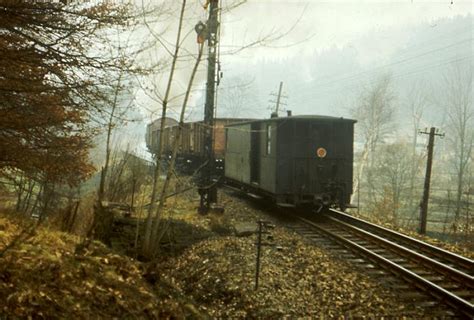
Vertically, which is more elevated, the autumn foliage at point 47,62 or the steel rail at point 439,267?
the autumn foliage at point 47,62

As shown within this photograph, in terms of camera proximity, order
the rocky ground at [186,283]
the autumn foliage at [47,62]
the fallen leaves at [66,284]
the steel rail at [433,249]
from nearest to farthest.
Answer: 1. the fallen leaves at [66,284]
2. the rocky ground at [186,283]
3. the autumn foliage at [47,62]
4. the steel rail at [433,249]

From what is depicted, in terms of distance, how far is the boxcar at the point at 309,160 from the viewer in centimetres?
1198

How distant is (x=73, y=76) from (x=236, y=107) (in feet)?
170

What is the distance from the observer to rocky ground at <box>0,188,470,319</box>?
4.75 m

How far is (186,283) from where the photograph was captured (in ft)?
24.7

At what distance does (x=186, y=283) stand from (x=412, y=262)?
14.6 ft

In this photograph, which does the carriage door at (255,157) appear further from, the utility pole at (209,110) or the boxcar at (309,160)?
the utility pole at (209,110)

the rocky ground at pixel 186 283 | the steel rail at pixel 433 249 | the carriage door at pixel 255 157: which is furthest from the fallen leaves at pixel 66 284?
the carriage door at pixel 255 157

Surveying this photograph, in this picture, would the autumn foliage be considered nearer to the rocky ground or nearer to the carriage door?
the rocky ground

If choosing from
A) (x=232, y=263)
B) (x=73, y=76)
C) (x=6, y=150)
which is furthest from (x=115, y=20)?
(x=232, y=263)

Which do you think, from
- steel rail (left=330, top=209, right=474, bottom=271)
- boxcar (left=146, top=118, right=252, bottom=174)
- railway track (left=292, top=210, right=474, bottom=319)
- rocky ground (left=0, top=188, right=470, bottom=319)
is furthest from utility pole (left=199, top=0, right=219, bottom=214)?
boxcar (left=146, top=118, right=252, bottom=174)

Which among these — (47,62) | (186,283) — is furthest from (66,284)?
(47,62)

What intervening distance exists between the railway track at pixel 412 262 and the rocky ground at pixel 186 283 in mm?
500

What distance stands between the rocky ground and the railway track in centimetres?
50
